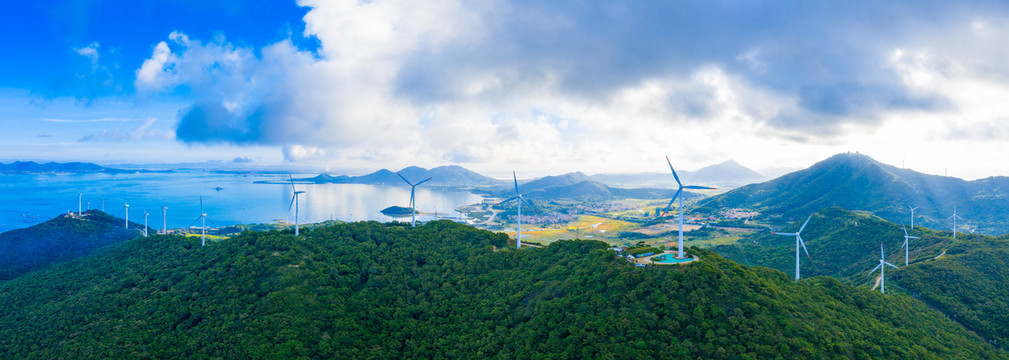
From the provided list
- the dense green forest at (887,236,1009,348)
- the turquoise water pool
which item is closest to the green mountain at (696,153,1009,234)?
the dense green forest at (887,236,1009,348)

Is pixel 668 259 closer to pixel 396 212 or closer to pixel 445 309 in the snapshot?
pixel 445 309

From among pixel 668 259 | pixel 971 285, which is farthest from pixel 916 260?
pixel 668 259

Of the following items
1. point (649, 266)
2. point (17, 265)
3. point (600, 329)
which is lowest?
point (17, 265)

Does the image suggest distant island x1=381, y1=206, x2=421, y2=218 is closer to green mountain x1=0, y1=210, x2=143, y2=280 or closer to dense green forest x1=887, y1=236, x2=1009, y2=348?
green mountain x1=0, y1=210, x2=143, y2=280

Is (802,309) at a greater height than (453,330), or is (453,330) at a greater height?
(802,309)

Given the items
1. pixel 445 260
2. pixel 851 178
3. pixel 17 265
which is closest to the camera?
pixel 445 260

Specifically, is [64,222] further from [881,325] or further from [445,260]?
[881,325]

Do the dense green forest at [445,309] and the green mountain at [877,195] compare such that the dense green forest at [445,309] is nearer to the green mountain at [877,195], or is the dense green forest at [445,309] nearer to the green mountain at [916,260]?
the green mountain at [916,260]

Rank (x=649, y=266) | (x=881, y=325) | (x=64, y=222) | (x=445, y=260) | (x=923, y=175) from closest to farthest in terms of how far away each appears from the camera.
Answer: (x=649, y=266) → (x=881, y=325) → (x=445, y=260) → (x=64, y=222) → (x=923, y=175)

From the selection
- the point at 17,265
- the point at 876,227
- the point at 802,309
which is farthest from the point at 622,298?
the point at 17,265
